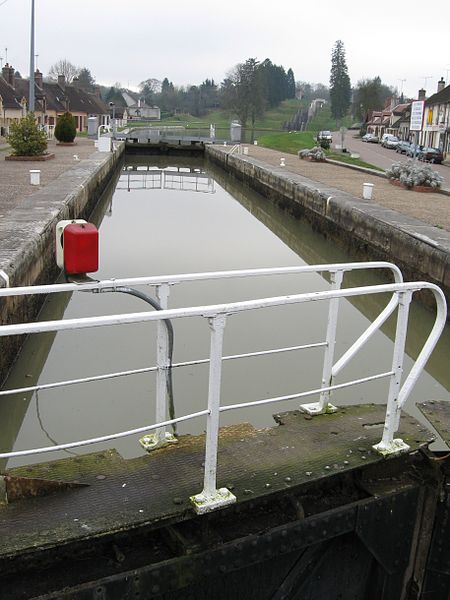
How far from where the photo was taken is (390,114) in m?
75.1

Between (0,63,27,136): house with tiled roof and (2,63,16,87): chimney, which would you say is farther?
(2,63,16,87): chimney

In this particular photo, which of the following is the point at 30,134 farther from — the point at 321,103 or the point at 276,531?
the point at 321,103

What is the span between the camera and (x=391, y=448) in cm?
301

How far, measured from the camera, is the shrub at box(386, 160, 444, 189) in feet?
51.5

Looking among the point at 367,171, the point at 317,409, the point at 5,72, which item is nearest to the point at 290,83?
the point at 5,72

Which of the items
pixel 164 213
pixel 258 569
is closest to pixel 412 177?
pixel 164 213

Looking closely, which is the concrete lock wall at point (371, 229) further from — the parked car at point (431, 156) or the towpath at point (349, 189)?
the parked car at point (431, 156)

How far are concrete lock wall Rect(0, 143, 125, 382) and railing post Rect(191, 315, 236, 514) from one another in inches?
Result: 112

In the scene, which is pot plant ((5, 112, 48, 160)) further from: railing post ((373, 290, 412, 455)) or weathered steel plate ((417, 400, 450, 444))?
railing post ((373, 290, 412, 455))

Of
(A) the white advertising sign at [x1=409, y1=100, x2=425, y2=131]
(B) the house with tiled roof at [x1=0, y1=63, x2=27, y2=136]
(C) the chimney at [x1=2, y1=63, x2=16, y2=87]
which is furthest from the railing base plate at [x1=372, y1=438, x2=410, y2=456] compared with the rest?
(C) the chimney at [x1=2, y1=63, x2=16, y2=87]

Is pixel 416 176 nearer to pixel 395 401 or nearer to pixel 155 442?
pixel 395 401

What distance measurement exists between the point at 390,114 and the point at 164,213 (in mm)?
65739

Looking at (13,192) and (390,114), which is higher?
(390,114)

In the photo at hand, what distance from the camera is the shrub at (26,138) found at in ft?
62.5
